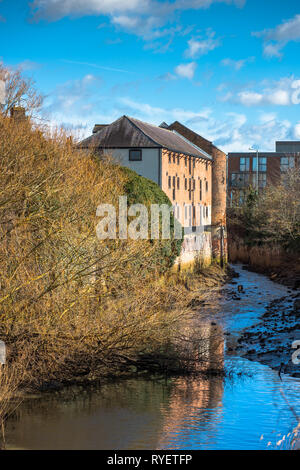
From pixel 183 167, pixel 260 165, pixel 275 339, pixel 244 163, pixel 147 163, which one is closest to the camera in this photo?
pixel 275 339

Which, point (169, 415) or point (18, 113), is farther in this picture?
point (18, 113)

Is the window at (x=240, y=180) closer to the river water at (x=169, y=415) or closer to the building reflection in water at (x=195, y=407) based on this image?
the building reflection in water at (x=195, y=407)

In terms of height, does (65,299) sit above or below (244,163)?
below

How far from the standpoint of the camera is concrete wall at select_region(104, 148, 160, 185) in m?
48.4

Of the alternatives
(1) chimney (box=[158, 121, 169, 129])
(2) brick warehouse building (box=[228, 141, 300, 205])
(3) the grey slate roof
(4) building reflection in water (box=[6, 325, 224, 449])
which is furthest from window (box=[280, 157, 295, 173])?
(4) building reflection in water (box=[6, 325, 224, 449])

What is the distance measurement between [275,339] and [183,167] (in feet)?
101

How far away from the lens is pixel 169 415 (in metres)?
14.8

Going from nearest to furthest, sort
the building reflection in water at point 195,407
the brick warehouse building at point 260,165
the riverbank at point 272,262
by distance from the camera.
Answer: the building reflection in water at point 195,407 → the riverbank at point 272,262 → the brick warehouse building at point 260,165

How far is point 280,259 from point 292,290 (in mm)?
9117

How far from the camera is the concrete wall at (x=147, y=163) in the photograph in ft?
159

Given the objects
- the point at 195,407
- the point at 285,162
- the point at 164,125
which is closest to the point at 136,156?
the point at 164,125

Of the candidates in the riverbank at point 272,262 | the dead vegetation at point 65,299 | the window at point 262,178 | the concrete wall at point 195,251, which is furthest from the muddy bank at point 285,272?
the window at point 262,178

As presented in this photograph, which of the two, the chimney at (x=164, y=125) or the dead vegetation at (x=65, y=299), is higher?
the chimney at (x=164, y=125)

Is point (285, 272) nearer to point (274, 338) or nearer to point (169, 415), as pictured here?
point (274, 338)
